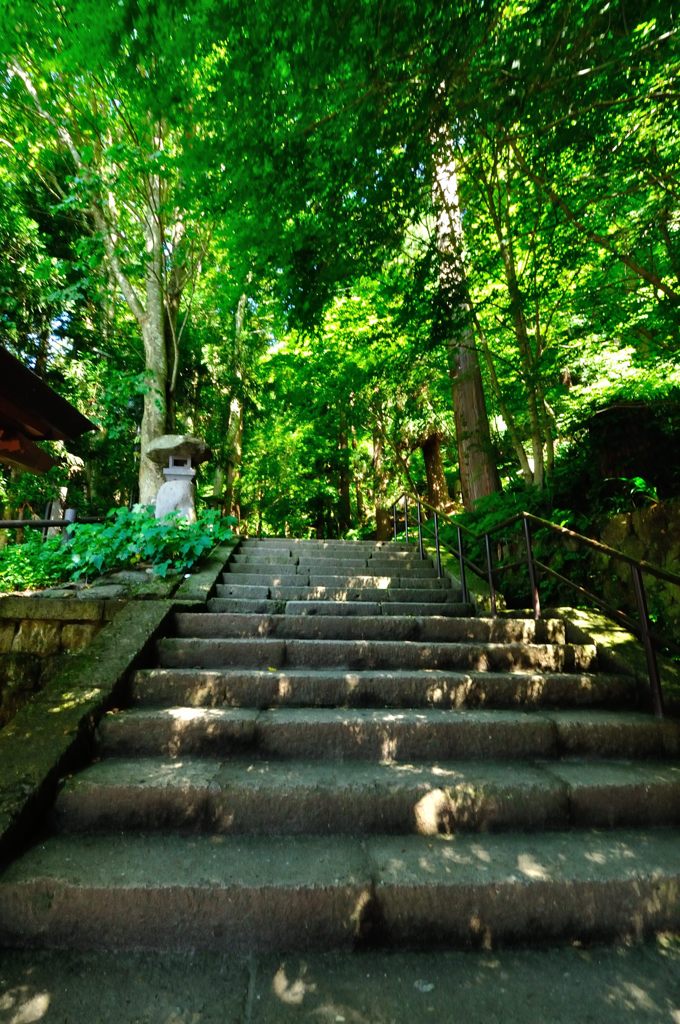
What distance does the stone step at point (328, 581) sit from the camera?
5.27 meters

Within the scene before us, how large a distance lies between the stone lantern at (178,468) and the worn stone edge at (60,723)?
153 inches

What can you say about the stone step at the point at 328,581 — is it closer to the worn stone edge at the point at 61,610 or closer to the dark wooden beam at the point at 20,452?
the worn stone edge at the point at 61,610

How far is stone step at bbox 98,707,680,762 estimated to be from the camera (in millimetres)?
2520

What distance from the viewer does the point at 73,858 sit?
1.82 meters

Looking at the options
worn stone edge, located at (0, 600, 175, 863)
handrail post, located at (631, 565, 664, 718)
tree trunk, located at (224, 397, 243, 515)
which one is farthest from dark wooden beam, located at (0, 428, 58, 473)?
tree trunk, located at (224, 397, 243, 515)

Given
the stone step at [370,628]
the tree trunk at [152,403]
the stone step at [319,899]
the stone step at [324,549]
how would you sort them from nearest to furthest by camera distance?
the stone step at [319,899] < the stone step at [370,628] < the stone step at [324,549] < the tree trunk at [152,403]

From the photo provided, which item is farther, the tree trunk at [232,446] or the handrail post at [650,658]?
the tree trunk at [232,446]

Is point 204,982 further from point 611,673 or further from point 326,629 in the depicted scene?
point 611,673

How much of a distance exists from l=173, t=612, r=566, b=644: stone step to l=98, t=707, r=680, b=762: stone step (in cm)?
118

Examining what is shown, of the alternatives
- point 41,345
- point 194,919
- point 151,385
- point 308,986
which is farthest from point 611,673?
point 41,345

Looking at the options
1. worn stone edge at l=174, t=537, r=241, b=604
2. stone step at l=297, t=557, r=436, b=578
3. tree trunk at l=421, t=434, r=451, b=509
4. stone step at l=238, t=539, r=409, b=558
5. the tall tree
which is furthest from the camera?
tree trunk at l=421, t=434, r=451, b=509

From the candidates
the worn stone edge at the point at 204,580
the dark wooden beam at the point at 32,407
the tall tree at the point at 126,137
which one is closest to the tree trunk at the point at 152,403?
the tall tree at the point at 126,137

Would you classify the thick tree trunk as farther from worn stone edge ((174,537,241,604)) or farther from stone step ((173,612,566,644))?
worn stone edge ((174,537,241,604))

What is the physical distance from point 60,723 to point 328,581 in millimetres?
3301
